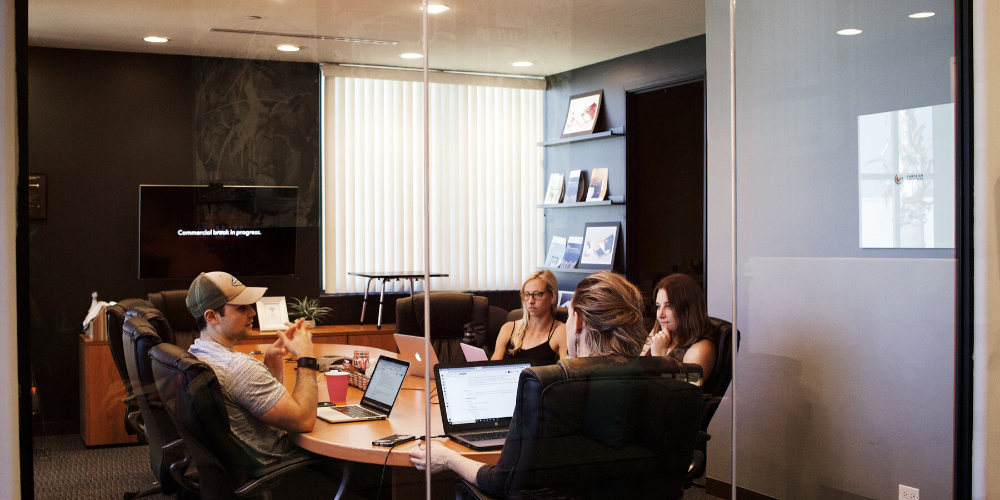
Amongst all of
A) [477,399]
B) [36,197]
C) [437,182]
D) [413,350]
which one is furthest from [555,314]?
[36,197]

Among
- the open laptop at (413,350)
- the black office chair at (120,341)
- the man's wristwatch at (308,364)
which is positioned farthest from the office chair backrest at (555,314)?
the black office chair at (120,341)

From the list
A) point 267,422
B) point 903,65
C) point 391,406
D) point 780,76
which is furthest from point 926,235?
point 267,422

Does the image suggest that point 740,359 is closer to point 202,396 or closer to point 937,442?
point 937,442

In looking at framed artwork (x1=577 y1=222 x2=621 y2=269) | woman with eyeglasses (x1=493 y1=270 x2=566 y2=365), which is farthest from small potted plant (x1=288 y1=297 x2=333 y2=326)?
framed artwork (x1=577 y1=222 x2=621 y2=269)

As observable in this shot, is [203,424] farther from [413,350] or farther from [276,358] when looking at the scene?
[413,350]

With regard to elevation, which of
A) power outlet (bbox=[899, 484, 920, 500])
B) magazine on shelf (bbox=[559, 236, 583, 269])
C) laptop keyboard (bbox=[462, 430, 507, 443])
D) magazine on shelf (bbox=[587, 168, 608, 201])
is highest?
magazine on shelf (bbox=[587, 168, 608, 201])

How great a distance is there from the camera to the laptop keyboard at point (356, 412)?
255 centimetres

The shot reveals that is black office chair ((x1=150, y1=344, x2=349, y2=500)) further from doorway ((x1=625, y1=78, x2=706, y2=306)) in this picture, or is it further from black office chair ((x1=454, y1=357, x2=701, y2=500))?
doorway ((x1=625, y1=78, x2=706, y2=306))

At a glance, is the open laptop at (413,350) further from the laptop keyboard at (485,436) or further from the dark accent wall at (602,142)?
the dark accent wall at (602,142)

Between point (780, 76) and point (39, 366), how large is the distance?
309 cm

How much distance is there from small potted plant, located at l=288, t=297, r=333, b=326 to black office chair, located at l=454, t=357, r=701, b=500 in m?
0.66

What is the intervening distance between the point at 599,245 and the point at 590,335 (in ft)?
1.22

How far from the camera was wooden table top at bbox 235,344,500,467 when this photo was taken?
2367 millimetres

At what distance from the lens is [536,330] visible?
103 inches
